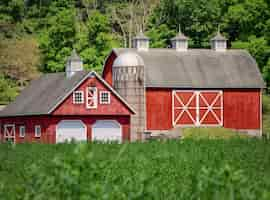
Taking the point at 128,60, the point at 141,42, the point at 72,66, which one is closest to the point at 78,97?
the point at 72,66

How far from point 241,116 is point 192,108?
3.13 metres

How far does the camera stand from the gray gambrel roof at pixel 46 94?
154 ft

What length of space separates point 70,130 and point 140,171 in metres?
25.1

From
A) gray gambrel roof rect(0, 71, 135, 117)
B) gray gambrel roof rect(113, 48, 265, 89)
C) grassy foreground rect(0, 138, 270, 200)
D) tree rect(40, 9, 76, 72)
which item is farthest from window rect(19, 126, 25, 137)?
grassy foreground rect(0, 138, 270, 200)

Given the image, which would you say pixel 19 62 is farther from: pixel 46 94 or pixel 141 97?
pixel 141 97

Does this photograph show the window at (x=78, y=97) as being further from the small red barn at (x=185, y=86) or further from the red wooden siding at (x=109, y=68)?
the red wooden siding at (x=109, y=68)

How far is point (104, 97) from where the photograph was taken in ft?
157

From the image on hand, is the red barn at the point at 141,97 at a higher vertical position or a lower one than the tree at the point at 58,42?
Answer: lower

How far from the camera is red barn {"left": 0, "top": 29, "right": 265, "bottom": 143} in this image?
47.3 metres

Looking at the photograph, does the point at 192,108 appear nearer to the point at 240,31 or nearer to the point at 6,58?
the point at 240,31

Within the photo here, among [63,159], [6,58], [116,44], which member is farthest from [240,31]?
[63,159]

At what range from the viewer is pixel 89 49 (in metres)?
61.6

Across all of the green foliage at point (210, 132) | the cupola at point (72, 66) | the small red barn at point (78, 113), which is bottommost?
the green foliage at point (210, 132)

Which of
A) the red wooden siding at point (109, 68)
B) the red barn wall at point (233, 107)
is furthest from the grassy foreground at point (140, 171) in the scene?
the red wooden siding at point (109, 68)
